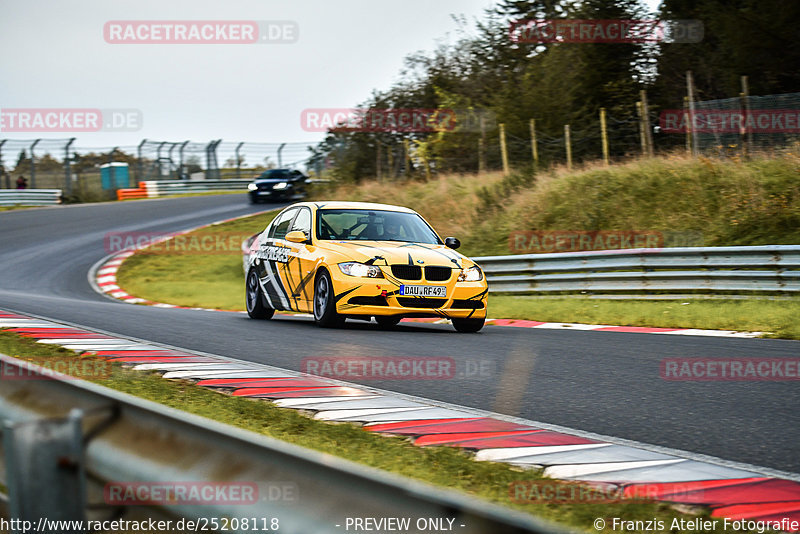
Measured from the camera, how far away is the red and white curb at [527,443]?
3.82 meters

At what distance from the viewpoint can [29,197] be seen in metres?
41.7

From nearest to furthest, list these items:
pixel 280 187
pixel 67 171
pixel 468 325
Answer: pixel 468 325 < pixel 280 187 < pixel 67 171

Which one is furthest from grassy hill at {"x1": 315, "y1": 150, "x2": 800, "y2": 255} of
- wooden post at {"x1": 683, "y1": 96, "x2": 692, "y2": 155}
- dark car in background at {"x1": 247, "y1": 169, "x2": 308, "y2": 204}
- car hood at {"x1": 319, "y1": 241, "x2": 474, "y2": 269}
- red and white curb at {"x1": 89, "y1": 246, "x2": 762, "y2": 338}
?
dark car in background at {"x1": 247, "y1": 169, "x2": 308, "y2": 204}

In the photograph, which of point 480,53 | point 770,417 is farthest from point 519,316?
point 480,53

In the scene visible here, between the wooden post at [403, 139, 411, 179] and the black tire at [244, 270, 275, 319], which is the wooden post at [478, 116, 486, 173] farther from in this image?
the black tire at [244, 270, 275, 319]

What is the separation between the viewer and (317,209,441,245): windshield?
39.2 feet

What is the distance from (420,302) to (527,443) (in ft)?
19.9

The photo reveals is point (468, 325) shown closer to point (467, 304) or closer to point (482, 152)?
point (467, 304)

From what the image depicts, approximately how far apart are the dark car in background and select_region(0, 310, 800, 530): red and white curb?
30617 mm

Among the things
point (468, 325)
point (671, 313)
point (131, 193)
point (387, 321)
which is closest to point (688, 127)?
point (671, 313)

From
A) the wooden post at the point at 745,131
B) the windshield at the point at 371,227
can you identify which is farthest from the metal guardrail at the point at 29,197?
the windshield at the point at 371,227

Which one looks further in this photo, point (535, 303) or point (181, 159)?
point (181, 159)

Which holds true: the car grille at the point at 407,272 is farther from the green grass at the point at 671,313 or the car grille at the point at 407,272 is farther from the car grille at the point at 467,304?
the green grass at the point at 671,313

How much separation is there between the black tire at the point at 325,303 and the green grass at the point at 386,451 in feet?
13.3
